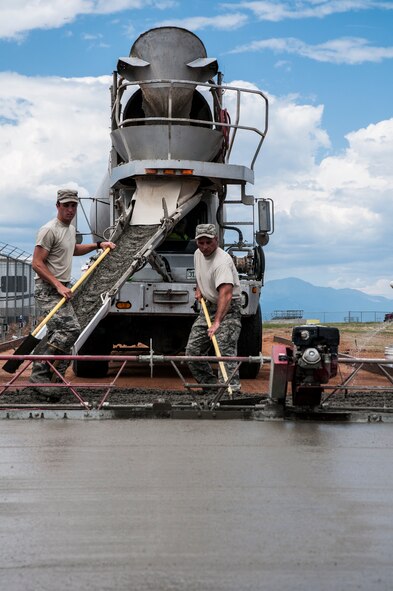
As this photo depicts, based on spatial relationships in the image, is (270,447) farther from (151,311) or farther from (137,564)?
(151,311)

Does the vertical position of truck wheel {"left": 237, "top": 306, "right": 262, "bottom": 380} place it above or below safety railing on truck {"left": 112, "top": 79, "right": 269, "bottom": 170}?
below

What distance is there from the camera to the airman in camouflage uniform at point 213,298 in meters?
10.7

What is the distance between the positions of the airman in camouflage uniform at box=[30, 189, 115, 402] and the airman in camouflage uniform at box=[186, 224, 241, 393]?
1.30 m

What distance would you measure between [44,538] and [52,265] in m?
6.29

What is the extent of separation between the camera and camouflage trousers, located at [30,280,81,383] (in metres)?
10.5

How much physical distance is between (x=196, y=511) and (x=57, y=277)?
233 inches

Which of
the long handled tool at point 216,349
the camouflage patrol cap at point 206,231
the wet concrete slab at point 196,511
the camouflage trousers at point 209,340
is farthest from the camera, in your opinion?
the camouflage trousers at point 209,340

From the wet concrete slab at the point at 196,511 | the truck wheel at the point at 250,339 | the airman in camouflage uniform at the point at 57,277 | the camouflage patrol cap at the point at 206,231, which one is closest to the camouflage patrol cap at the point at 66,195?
the airman in camouflage uniform at the point at 57,277

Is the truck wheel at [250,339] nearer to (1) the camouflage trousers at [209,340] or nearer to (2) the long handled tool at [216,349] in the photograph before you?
(1) the camouflage trousers at [209,340]

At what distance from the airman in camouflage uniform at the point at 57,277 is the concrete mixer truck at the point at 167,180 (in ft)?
10.8

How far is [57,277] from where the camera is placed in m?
10.8

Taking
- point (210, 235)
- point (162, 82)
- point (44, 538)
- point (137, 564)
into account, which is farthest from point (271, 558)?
point (162, 82)

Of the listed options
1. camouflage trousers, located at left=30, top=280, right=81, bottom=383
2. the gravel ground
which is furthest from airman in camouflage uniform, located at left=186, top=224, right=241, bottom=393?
camouflage trousers, located at left=30, top=280, right=81, bottom=383

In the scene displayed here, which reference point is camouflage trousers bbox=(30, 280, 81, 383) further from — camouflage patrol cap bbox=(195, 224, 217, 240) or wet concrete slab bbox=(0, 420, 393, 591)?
wet concrete slab bbox=(0, 420, 393, 591)
